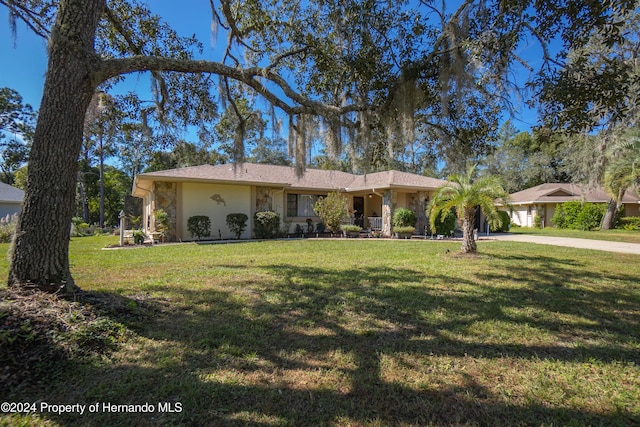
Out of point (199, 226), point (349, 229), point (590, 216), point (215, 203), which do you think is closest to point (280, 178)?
point (215, 203)

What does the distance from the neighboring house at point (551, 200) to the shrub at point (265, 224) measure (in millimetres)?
18496

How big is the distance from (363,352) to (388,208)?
1230 centimetres

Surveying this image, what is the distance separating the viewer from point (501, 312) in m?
4.19

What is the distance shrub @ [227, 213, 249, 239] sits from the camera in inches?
525

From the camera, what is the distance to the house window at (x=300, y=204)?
52.1 feet

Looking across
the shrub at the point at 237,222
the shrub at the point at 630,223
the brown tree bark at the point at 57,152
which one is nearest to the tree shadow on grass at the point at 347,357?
the brown tree bark at the point at 57,152

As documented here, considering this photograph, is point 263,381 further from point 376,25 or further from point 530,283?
point 530,283

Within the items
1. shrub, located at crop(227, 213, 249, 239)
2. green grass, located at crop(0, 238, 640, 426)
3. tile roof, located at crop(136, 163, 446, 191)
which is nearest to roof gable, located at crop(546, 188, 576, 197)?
tile roof, located at crop(136, 163, 446, 191)

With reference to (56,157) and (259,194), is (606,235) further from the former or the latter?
(56,157)

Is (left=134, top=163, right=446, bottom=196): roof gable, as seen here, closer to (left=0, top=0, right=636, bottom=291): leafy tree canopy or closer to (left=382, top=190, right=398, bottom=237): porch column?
(left=382, top=190, right=398, bottom=237): porch column

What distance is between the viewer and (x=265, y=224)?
13453mm

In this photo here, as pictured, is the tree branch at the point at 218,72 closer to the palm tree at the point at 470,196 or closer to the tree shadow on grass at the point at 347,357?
the tree shadow on grass at the point at 347,357

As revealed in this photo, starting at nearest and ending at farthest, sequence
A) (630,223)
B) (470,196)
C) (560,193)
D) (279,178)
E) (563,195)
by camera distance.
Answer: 1. (470,196)
2. (279,178)
3. (630,223)
4. (563,195)
5. (560,193)

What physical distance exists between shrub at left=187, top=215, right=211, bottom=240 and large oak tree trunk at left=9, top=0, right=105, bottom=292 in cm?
939
